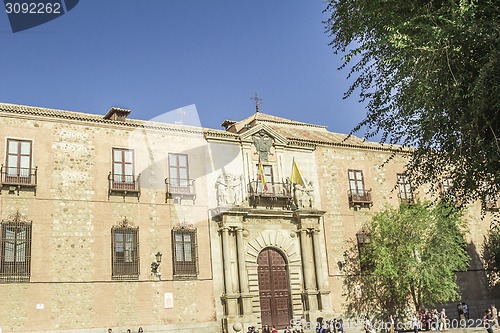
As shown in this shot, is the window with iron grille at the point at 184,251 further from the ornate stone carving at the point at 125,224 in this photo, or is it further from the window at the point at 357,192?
the window at the point at 357,192

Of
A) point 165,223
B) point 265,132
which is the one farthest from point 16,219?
point 265,132

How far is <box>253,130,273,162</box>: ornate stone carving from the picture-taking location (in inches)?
1115

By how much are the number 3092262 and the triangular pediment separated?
58.1 ft

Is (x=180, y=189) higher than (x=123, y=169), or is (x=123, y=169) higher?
(x=123, y=169)

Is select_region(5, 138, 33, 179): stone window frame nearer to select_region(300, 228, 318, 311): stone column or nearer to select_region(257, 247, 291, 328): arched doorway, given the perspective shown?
select_region(257, 247, 291, 328): arched doorway

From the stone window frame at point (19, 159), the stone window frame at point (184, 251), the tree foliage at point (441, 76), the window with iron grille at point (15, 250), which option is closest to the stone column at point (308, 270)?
the stone window frame at point (184, 251)

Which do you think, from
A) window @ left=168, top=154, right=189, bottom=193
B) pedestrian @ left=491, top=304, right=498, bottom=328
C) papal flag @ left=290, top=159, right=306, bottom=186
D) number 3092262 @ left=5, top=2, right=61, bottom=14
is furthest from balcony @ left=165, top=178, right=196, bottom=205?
pedestrian @ left=491, top=304, right=498, bottom=328

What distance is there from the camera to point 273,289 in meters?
26.7

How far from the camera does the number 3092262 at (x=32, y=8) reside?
33.9 ft

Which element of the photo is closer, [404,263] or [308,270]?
[308,270]

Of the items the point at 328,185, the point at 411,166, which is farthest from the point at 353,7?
the point at 328,185

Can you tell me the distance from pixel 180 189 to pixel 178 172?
0.95m

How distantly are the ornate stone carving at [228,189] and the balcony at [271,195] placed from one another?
56 centimetres

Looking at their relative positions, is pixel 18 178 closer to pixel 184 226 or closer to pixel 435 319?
pixel 184 226
